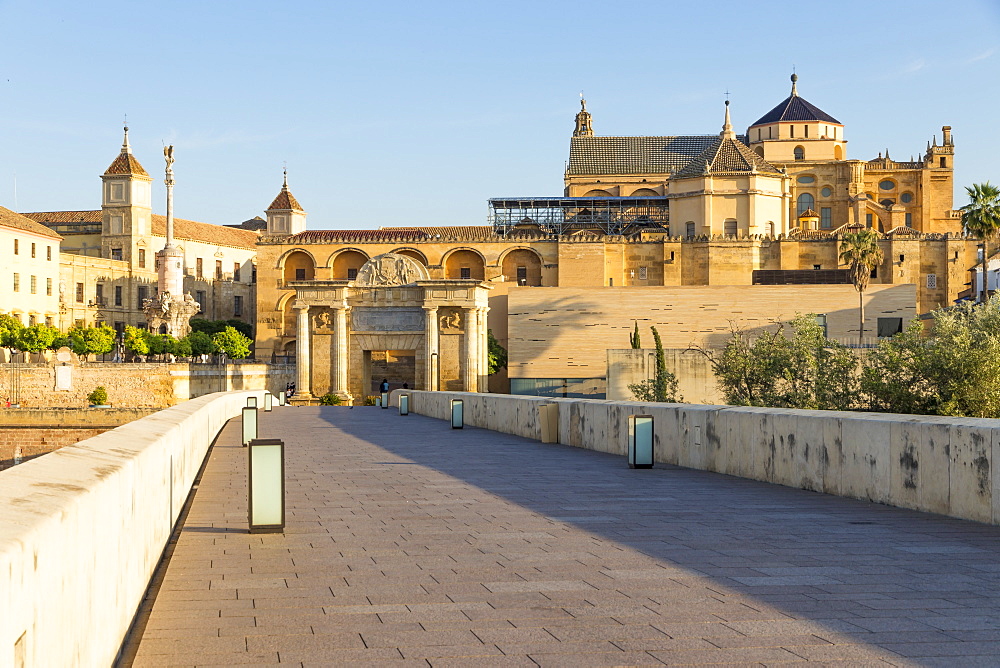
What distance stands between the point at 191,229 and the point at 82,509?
104 meters

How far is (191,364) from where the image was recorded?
7138 cm

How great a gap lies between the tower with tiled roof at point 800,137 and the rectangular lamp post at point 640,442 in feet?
288

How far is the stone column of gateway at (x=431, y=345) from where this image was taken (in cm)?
5009

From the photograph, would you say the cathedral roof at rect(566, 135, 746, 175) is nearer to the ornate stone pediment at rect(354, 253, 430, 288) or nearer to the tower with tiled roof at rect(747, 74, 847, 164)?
the tower with tiled roof at rect(747, 74, 847, 164)

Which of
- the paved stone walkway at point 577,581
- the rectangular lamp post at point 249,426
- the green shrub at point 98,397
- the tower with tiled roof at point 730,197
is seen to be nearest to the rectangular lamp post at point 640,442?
the paved stone walkway at point 577,581

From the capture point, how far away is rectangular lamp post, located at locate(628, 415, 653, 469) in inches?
538

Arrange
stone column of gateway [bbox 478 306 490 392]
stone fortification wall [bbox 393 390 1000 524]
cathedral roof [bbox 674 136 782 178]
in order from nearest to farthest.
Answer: stone fortification wall [bbox 393 390 1000 524] < stone column of gateway [bbox 478 306 490 392] < cathedral roof [bbox 674 136 782 178]

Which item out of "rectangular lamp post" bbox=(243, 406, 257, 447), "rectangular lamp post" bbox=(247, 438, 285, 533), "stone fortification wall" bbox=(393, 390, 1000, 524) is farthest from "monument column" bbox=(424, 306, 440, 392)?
"rectangular lamp post" bbox=(247, 438, 285, 533)

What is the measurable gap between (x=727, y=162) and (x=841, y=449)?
75.7m

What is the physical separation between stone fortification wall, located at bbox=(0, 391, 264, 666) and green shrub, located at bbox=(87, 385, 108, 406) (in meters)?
64.7

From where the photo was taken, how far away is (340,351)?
1994 inches

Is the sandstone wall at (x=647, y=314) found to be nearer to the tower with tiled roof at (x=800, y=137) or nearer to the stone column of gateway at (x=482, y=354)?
the stone column of gateway at (x=482, y=354)

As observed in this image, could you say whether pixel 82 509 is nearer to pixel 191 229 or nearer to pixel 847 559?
pixel 847 559

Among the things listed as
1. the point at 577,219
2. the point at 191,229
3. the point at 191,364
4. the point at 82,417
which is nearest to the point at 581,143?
the point at 577,219
